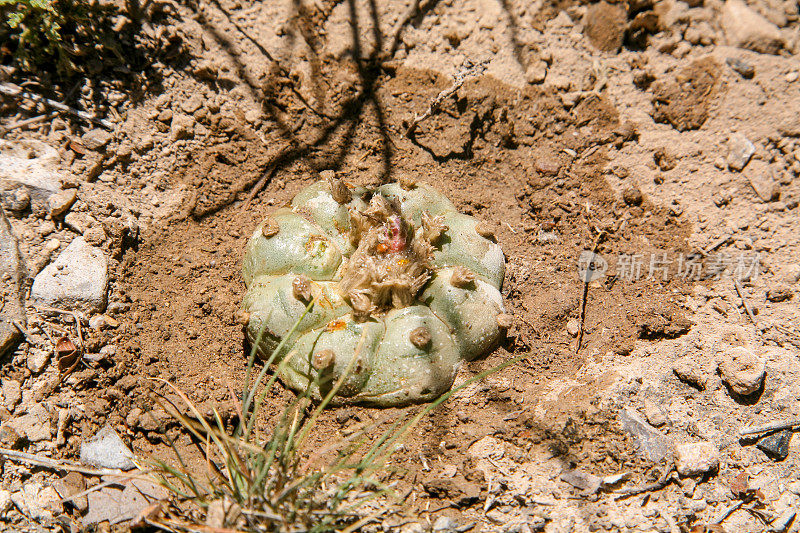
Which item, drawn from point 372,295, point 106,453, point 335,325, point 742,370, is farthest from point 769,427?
point 106,453

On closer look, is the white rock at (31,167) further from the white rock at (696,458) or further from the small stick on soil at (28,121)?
the white rock at (696,458)

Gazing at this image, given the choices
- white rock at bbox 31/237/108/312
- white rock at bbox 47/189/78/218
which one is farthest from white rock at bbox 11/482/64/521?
white rock at bbox 47/189/78/218

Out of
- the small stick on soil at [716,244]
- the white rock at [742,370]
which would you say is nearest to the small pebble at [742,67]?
the small stick on soil at [716,244]

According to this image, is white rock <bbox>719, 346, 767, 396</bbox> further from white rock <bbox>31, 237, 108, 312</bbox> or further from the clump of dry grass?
white rock <bbox>31, 237, 108, 312</bbox>

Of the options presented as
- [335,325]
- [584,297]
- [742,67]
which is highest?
[742,67]

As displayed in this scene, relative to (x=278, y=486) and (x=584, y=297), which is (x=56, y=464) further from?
(x=584, y=297)

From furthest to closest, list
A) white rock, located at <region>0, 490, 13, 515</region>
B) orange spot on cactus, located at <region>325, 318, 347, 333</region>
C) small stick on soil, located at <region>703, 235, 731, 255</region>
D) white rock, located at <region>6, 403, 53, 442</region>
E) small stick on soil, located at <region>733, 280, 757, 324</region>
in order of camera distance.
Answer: small stick on soil, located at <region>703, 235, 731, 255</region>
small stick on soil, located at <region>733, 280, 757, 324</region>
orange spot on cactus, located at <region>325, 318, 347, 333</region>
white rock, located at <region>6, 403, 53, 442</region>
white rock, located at <region>0, 490, 13, 515</region>

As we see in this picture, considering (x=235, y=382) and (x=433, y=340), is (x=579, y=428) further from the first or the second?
(x=235, y=382)
